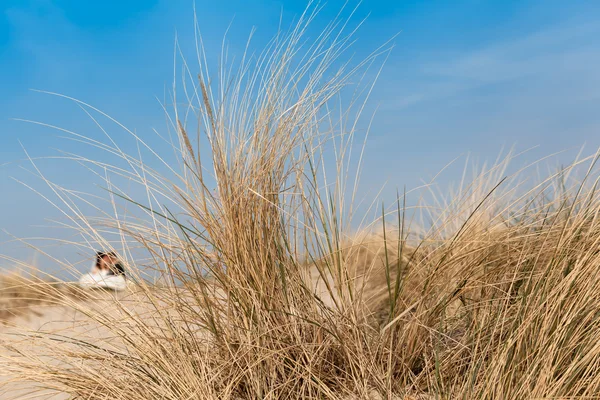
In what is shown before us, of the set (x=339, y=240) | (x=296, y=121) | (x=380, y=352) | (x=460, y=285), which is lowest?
(x=380, y=352)

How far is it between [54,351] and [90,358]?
0.15m

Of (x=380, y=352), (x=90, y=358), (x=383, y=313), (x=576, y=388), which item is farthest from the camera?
(x=383, y=313)

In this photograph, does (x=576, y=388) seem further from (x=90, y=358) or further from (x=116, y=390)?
(x=90, y=358)

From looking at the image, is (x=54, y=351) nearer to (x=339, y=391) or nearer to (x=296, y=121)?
(x=339, y=391)

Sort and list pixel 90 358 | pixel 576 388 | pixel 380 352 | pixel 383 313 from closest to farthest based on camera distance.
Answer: pixel 576 388
pixel 380 352
pixel 90 358
pixel 383 313

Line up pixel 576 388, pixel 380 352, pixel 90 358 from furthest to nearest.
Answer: pixel 90 358, pixel 380 352, pixel 576 388

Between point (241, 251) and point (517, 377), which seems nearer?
point (517, 377)

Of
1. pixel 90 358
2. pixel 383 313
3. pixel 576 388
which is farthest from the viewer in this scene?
pixel 383 313

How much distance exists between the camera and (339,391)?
196cm

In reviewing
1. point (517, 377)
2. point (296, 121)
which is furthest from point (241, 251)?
point (517, 377)

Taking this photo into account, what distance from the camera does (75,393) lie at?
2.05 metres

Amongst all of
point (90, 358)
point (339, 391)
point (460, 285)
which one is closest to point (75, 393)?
point (90, 358)

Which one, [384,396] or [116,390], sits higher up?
[116,390]

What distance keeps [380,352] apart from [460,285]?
39 cm
